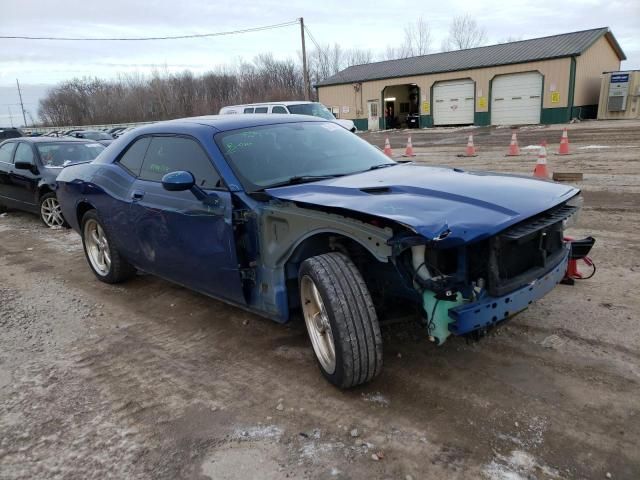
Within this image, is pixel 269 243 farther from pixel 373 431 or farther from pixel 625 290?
pixel 625 290

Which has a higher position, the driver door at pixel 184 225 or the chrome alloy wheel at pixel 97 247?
the driver door at pixel 184 225

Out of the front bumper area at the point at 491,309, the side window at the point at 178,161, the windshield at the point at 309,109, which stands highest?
the windshield at the point at 309,109

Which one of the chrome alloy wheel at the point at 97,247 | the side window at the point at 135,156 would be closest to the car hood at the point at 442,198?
the side window at the point at 135,156

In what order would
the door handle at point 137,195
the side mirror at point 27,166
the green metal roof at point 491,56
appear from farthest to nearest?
the green metal roof at point 491,56
the side mirror at point 27,166
the door handle at point 137,195

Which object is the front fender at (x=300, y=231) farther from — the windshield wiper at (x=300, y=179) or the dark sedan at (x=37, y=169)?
the dark sedan at (x=37, y=169)

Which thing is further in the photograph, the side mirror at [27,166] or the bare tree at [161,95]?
the bare tree at [161,95]

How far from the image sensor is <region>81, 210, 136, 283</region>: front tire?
520 centimetres

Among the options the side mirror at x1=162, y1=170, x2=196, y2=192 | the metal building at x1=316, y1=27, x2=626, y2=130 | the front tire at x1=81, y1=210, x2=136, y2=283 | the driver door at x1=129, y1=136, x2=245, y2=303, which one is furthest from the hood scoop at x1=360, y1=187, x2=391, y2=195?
the metal building at x1=316, y1=27, x2=626, y2=130

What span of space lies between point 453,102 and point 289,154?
31276 millimetres

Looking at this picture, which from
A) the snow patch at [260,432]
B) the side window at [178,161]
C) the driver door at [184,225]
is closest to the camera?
the snow patch at [260,432]

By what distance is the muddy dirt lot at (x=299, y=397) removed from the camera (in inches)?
99.1

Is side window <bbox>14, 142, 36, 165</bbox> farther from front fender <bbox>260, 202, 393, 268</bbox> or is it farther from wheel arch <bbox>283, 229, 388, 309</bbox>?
wheel arch <bbox>283, 229, 388, 309</bbox>

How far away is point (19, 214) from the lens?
10.2 metres

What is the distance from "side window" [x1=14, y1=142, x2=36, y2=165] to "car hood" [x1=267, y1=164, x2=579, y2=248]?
7.29m
